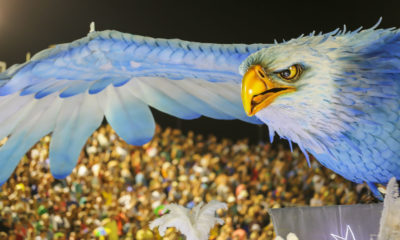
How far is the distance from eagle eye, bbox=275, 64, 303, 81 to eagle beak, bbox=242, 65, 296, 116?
0.07 ft

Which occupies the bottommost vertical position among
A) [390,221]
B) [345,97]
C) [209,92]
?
[390,221]

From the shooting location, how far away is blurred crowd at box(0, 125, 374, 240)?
3.19 m

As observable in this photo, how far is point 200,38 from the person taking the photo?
3217mm

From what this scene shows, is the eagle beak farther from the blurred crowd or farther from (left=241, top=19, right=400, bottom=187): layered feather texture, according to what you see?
the blurred crowd

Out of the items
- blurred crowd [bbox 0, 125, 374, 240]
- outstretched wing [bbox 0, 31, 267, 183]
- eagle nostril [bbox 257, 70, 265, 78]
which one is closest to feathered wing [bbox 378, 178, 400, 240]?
eagle nostril [bbox 257, 70, 265, 78]

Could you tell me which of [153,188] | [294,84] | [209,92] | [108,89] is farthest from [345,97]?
[153,188]

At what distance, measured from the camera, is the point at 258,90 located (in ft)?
3.77

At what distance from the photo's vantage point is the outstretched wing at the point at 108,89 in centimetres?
140

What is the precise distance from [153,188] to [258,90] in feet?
7.56

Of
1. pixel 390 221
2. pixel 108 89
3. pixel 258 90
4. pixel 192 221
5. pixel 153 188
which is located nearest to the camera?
pixel 390 221

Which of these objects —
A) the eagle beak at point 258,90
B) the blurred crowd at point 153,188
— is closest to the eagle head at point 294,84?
the eagle beak at point 258,90

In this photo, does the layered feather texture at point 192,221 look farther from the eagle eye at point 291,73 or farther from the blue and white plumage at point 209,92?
the eagle eye at point 291,73

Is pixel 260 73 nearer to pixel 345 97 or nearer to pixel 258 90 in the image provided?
pixel 258 90

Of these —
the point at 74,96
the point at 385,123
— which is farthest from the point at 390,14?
the point at 74,96
